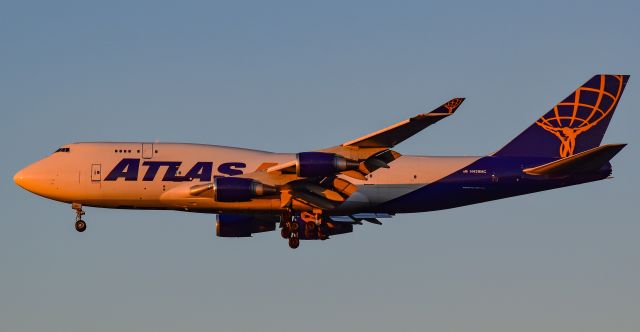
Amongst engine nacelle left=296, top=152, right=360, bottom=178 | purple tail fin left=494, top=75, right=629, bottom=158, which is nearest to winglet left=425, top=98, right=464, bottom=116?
engine nacelle left=296, top=152, right=360, bottom=178

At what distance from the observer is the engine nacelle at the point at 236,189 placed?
67.8 metres

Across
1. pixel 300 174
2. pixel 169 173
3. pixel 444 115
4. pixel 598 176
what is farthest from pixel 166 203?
pixel 598 176

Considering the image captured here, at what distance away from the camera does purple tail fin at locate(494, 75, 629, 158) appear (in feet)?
247

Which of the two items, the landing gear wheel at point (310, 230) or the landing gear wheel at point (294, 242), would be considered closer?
the landing gear wheel at point (310, 230)

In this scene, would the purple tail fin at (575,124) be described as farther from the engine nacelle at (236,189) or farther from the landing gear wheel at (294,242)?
the engine nacelle at (236,189)

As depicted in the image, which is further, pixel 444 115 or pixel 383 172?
pixel 383 172

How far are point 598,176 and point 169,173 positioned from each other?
863 inches

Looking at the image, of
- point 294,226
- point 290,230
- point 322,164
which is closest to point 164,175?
point 290,230

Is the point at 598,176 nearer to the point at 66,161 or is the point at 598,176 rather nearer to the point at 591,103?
the point at 591,103

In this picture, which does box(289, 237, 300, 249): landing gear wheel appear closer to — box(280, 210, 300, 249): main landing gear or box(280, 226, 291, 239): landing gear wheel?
box(280, 210, 300, 249): main landing gear

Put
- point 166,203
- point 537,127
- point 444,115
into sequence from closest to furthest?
1. point 444,115
2. point 166,203
3. point 537,127

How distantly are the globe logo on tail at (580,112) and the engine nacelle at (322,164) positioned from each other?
15.4 metres

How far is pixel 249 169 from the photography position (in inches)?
2842

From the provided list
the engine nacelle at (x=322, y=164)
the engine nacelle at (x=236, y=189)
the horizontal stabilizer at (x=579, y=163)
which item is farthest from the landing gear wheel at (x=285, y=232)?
the horizontal stabilizer at (x=579, y=163)
